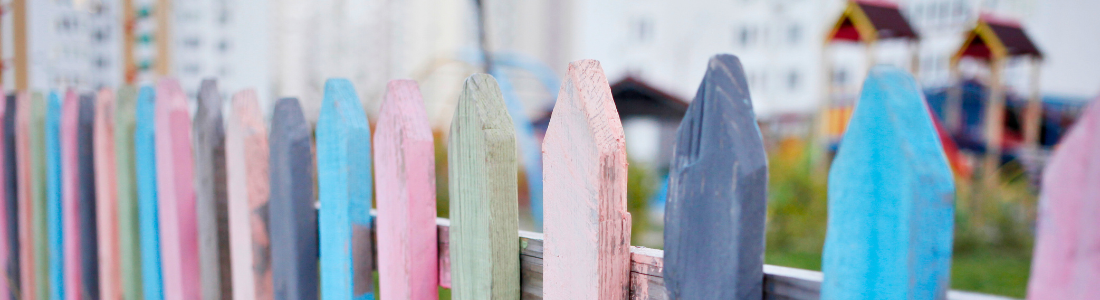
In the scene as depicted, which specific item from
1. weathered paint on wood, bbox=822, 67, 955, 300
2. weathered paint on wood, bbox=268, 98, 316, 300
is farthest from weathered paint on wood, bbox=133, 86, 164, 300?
weathered paint on wood, bbox=822, 67, 955, 300

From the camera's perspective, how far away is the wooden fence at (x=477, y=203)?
56cm

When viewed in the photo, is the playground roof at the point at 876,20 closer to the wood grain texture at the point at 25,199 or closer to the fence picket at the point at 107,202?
the fence picket at the point at 107,202

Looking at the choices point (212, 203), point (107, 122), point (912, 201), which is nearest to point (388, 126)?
point (212, 203)

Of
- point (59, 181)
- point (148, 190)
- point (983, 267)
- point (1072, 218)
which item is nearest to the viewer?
point (1072, 218)

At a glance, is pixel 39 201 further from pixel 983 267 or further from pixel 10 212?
pixel 983 267

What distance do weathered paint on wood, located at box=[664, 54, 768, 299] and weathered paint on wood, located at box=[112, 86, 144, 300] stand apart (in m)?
1.46

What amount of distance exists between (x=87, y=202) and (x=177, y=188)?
1.69ft

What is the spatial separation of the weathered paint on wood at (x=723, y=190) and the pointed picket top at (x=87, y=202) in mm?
1694

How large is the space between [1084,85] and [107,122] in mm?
8622

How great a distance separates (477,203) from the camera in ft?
2.93

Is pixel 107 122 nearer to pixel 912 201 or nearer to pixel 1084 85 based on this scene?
pixel 912 201

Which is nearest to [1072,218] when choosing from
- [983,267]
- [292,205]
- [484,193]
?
[484,193]

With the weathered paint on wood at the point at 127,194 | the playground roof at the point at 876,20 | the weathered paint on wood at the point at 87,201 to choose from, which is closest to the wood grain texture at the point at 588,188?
the weathered paint on wood at the point at 127,194

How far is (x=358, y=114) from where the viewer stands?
3.52 feet
